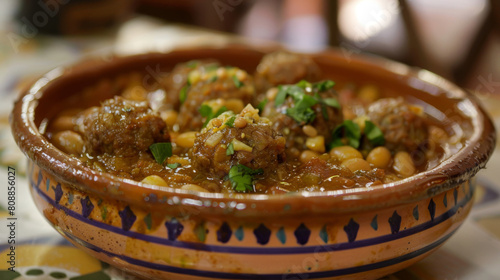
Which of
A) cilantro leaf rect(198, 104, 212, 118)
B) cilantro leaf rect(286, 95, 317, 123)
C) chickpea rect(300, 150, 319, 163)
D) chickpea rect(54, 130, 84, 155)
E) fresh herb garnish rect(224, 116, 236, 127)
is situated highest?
fresh herb garnish rect(224, 116, 236, 127)

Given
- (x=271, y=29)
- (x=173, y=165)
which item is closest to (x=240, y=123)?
(x=173, y=165)

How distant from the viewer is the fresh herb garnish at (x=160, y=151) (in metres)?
2.41

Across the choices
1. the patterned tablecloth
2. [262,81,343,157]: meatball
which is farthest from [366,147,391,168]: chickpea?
the patterned tablecloth

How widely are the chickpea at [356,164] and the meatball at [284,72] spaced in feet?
2.60

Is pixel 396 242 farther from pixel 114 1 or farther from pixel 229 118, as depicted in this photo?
pixel 114 1

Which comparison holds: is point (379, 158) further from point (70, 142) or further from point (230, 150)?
point (70, 142)

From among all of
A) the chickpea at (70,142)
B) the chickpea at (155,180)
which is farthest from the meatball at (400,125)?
the chickpea at (70,142)

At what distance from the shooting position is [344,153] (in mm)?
2488

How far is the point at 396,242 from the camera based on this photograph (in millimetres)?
1985

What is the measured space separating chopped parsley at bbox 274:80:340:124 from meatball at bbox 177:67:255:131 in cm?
22

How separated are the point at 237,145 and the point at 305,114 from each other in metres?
0.54

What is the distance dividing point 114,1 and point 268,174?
339 centimetres

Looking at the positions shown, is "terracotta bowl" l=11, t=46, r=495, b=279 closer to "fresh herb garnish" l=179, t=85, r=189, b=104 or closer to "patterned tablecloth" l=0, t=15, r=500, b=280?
"patterned tablecloth" l=0, t=15, r=500, b=280

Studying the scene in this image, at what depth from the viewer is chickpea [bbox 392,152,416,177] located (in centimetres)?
252
